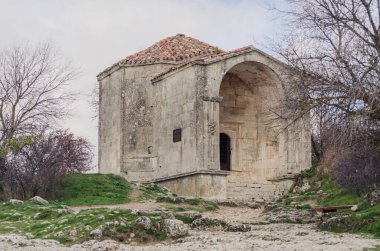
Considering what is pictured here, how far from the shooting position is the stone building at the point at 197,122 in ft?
99.9

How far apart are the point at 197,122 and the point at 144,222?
38.2 feet

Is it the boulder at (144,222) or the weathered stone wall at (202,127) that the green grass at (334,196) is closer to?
the weathered stone wall at (202,127)

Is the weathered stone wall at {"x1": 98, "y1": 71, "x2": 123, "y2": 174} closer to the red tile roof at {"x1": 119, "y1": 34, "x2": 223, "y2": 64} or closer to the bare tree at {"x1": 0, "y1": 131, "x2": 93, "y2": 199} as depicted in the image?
Answer: the red tile roof at {"x1": 119, "y1": 34, "x2": 223, "y2": 64}

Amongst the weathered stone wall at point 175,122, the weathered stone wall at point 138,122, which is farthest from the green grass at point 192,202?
the weathered stone wall at point 138,122

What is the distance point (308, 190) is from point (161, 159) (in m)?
6.86

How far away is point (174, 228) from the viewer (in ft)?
61.4

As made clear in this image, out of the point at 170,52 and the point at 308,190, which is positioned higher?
the point at 170,52

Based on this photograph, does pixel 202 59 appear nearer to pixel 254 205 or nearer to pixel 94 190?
pixel 254 205

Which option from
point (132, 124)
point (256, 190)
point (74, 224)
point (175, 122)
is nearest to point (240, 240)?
point (74, 224)

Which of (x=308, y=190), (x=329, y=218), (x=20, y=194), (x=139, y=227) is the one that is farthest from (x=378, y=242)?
(x=20, y=194)

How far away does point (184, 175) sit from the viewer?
30250 millimetres

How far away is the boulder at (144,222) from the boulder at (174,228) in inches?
13.6

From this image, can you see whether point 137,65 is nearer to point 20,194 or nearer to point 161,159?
point 161,159

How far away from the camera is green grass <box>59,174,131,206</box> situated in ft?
90.9
